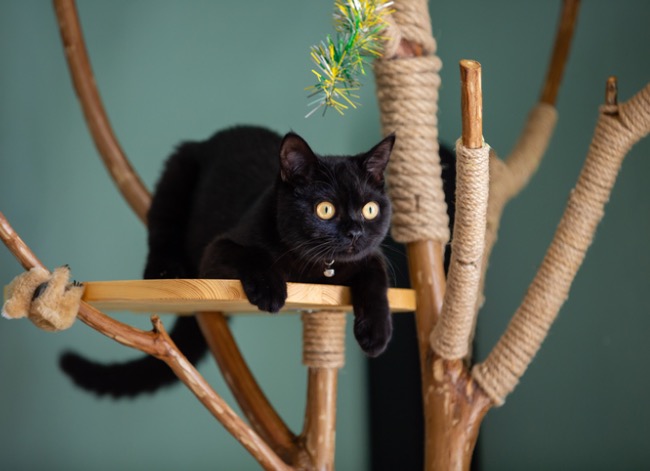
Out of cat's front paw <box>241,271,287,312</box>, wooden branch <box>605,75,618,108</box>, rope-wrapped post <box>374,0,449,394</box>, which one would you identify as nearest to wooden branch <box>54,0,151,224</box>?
rope-wrapped post <box>374,0,449,394</box>

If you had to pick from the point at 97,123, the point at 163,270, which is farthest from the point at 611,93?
the point at 97,123

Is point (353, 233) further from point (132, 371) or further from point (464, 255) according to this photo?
point (132, 371)

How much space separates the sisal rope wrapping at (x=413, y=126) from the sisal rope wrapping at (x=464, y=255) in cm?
19

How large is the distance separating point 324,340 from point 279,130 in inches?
34.2

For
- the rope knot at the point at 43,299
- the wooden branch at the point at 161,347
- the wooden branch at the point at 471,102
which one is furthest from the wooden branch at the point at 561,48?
the rope knot at the point at 43,299

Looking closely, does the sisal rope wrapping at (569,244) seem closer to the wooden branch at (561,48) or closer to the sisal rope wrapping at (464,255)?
the sisal rope wrapping at (464,255)

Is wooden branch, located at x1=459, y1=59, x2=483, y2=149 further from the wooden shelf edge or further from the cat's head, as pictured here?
the wooden shelf edge

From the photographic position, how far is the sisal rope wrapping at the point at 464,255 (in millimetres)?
1013

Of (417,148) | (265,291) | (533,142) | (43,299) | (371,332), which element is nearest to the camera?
(43,299)

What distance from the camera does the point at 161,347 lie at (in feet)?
3.51

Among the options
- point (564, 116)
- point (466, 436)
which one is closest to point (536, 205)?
point (564, 116)

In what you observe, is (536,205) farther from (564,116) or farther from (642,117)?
(642,117)

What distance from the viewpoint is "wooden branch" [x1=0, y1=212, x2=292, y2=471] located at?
950mm

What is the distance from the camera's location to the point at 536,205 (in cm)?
179
